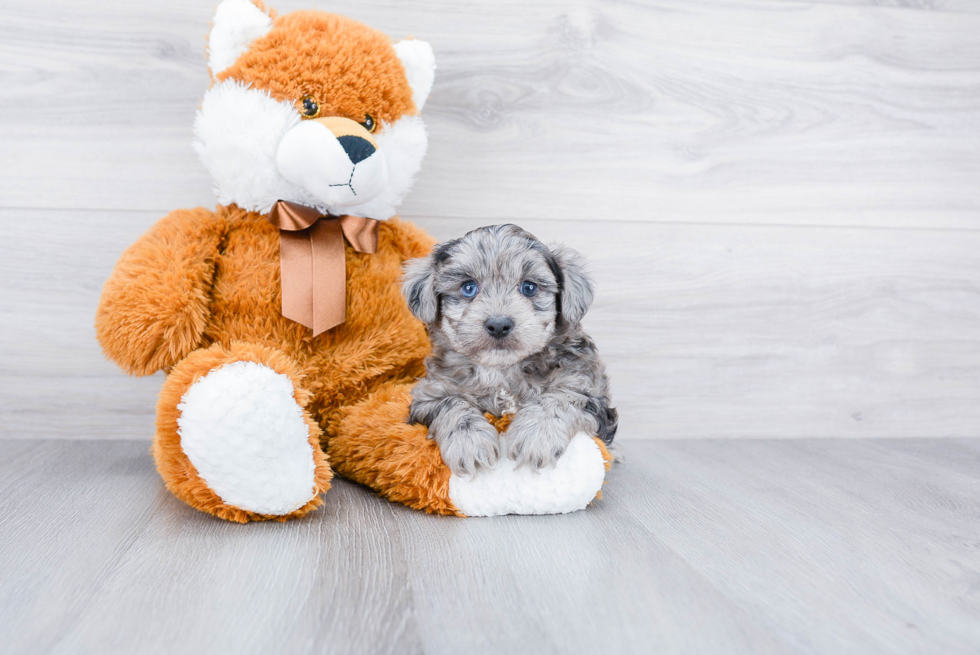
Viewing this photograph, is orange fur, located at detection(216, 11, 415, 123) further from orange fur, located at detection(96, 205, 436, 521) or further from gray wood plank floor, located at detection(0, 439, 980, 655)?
gray wood plank floor, located at detection(0, 439, 980, 655)

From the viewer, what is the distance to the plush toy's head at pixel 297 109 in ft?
4.68

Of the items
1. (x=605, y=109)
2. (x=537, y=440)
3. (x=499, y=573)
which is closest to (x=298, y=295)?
(x=537, y=440)

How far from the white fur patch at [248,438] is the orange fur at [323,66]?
0.58 metres

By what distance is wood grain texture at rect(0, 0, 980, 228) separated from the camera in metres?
1.80

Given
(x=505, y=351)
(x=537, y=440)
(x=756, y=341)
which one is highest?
(x=505, y=351)

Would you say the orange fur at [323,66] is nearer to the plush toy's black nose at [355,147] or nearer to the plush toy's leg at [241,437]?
the plush toy's black nose at [355,147]

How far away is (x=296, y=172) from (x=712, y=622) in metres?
1.08

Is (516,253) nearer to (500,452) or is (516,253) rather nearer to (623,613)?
(500,452)

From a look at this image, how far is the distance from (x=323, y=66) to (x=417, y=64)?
23cm

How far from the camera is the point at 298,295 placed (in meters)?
1.50

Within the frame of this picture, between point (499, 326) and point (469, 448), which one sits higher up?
point (499, 326)

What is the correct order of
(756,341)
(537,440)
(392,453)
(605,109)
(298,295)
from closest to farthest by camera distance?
(537,440) < (392,453) < (298,295) < (605,109) < (756,341)

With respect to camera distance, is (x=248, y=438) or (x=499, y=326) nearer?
(x=248, y=438)

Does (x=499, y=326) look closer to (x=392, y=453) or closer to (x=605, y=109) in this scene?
(x=392, y=453)
